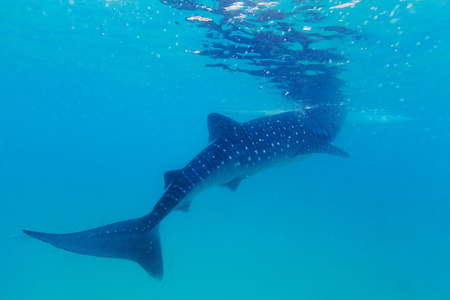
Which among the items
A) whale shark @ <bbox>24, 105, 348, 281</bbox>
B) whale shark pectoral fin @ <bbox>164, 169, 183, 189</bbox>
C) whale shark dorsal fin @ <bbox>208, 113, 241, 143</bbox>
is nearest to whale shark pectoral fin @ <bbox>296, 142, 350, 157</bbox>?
whale shark @ <bbox>24, 105, 348, 281</bbox>

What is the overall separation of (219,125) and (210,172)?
108cm

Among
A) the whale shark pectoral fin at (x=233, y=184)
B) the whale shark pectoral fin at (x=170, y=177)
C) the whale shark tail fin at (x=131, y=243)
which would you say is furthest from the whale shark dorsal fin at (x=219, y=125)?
the whale shark tail fin at (x=131, y=243)

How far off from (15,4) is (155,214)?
18524 mm

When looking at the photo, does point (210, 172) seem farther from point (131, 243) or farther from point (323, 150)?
point (323, 150)

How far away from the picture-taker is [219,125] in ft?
17.1

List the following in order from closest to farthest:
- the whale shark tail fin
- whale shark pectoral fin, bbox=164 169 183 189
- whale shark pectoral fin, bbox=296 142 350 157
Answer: the whale shark tail fin, whale shark pectoral fin, bbox=164 169 183 189, whale shark pectoral fin, bbox=296 142 350 157

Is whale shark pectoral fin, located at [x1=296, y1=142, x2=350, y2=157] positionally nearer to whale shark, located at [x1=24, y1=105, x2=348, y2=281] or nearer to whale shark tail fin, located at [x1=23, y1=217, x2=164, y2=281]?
whale shark, located at [x1=24, y1=105, x2=348, y2=281]

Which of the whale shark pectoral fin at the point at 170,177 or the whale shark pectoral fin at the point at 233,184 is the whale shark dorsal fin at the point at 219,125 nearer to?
the whale shark pectoral fin at the point at 233,184

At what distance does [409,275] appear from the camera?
93.4ft

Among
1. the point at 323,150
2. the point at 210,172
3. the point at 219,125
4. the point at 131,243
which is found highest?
the point at 219,125

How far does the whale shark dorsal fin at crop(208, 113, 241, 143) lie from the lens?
5.15 meters

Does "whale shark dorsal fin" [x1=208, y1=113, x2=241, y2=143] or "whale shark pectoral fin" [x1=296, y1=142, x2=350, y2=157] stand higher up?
"whale shark dorsal fin" [x1=208, y1=113, x2=241, y2=143]

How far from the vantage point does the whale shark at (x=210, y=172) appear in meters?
3.74

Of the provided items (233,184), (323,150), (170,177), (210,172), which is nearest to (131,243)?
(170,177)
